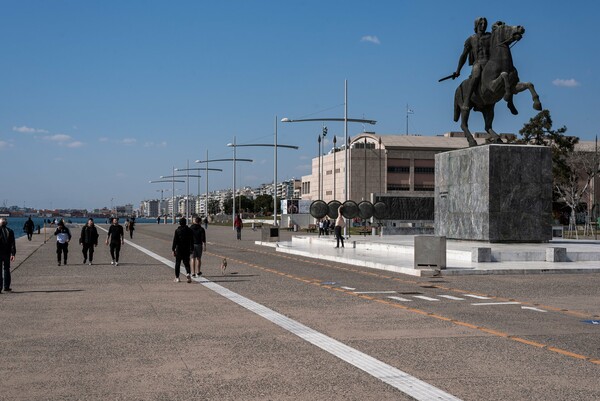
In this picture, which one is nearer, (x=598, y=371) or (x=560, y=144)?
(x=598, y=371)

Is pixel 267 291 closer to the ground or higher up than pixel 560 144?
closer to the ground

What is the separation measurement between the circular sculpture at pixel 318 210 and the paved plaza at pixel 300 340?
34.6m

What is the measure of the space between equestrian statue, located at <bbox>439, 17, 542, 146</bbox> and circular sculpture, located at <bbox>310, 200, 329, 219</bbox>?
21.8 metres

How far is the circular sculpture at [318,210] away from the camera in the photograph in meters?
54.6

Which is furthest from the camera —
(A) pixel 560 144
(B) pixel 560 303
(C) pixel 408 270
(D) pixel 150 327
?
(A) pixel 560 144

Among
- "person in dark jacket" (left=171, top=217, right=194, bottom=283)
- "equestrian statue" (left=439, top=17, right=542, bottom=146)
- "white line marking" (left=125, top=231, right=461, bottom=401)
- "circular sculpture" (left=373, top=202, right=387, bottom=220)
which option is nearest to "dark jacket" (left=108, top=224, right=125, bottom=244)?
"person in dark jacket" (left=171, top=217, right=194, bottom=283)

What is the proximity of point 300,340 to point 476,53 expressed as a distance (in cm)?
2474

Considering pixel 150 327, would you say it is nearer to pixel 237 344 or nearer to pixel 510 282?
pixel 237 344

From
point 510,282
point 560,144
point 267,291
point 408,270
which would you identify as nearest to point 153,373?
point 267,291

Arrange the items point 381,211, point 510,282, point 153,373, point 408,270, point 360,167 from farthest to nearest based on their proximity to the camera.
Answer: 1. point 360,167
2. point 381,211
3. point 408,270
4. point 510,282
5. point 153,373

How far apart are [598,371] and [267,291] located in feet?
32.8

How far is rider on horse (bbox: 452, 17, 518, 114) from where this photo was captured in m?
32.4

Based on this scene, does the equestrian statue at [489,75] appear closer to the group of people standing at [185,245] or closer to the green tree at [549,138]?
the group of people standing at [185,245]

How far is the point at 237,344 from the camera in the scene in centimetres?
1026
